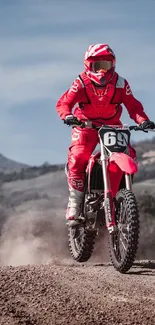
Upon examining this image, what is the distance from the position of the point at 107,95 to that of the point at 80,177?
134cm

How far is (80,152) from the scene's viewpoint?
10.5 m

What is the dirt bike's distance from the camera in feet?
31.1

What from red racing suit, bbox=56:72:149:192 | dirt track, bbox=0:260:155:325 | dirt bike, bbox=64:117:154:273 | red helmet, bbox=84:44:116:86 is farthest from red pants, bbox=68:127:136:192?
dirt track, bbox=0:260:155:325

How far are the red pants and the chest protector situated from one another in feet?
0.94

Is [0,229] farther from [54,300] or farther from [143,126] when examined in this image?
[54,300]

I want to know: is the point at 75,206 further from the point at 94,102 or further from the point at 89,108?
the point at 94,102

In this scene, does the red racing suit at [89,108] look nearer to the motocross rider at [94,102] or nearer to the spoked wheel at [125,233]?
the motocross rider at [94,102]

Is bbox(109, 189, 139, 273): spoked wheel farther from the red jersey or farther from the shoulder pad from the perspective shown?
the shoulder pad

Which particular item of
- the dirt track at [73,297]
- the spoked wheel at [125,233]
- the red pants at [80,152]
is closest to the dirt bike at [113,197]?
the spoked wheel at [125,233]

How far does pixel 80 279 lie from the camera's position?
9000 millimetres

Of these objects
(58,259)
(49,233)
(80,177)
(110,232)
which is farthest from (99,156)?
(49,233)

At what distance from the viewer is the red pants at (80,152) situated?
10531 mm

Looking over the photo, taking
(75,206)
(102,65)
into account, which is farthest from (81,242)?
(102,65)

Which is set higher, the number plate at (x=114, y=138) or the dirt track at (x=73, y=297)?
the number plate at (x=114, y=138)
